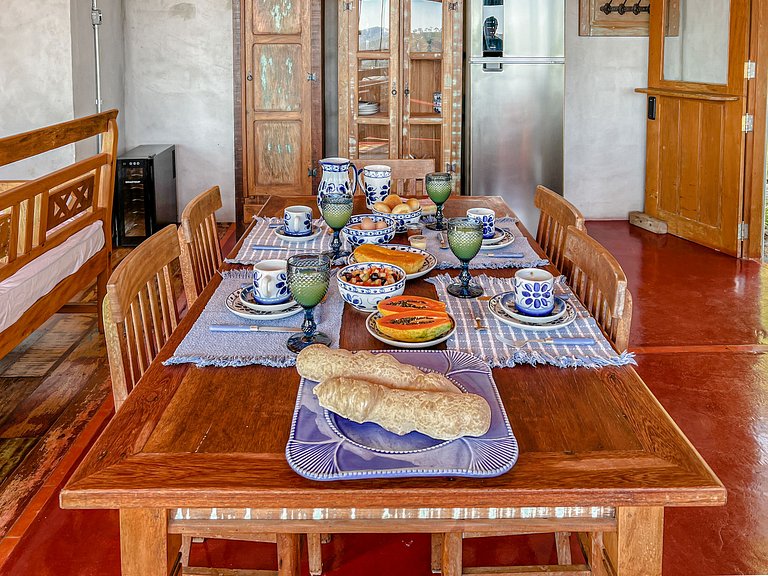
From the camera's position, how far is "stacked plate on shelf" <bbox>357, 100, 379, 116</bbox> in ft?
19.2

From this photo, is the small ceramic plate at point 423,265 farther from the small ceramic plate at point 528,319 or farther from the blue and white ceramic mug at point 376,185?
the blue and white ceramic mug at point 376,185

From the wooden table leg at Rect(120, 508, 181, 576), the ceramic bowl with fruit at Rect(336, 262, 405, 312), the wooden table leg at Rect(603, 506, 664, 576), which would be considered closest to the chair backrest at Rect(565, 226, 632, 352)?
the ceramic bowl with fruit at Rect(336, 262, 405, 312)

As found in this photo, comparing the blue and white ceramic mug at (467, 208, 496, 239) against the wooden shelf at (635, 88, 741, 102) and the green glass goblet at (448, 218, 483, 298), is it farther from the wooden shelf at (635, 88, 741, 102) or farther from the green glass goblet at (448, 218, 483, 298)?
the wooden shelf at (635, 88, 741, 102)

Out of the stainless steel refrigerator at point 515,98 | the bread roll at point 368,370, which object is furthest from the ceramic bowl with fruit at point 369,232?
the stainless steel refrigerator at point 515,98

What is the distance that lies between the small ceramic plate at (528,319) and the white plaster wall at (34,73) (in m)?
4.01

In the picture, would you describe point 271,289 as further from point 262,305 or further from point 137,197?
point 137,197

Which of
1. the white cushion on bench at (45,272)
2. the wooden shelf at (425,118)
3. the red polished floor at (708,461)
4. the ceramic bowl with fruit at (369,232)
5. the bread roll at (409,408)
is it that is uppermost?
the wooden shelf at (425,118)

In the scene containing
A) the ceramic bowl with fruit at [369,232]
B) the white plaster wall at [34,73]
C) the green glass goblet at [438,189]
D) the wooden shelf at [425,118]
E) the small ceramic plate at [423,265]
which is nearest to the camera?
the small ceramic plate at [423,265]

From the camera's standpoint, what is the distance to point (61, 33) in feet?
16.9

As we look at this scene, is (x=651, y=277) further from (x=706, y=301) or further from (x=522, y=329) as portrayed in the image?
(x=522, y=329)

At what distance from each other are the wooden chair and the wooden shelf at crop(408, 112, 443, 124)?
368cm

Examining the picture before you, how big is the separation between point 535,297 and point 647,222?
4.92m

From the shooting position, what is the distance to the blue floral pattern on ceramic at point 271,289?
6.51 ft

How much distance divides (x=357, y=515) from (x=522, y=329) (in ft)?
2.30
